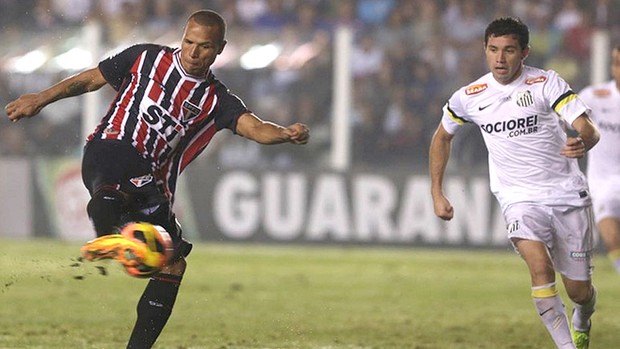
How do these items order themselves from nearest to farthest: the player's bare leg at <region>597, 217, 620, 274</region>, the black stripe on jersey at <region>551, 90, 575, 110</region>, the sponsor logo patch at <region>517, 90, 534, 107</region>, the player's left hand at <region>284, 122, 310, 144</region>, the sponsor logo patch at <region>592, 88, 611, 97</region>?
the player's left hand at <region>284, 122, 310, 144</region>
the black stripe on jersey at <region>551, 90, 575, 110</region>
the sponsor logo patch at <region>517, 90, 534, 107</region>
the player's bare leg at <region>597, 217, 620, 274</region>
the sponsor logo patch at <region>592, 88, 611, 97</region>

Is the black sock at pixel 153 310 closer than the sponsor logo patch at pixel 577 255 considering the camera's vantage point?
Yes

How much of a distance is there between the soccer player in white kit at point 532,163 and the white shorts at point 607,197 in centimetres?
300

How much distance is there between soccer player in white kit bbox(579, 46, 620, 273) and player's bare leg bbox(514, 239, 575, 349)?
3552 millimetres

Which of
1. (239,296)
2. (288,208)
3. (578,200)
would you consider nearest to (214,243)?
(288,208)

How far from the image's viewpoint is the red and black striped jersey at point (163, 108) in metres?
7.75

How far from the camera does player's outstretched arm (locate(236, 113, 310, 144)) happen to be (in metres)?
7.19

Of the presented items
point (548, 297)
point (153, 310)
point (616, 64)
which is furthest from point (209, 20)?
point (616, 64)

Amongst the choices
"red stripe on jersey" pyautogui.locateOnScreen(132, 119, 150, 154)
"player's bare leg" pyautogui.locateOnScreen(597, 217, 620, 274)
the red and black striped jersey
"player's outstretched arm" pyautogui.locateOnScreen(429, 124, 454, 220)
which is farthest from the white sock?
"player's bare leg" pyautogui.locateOnScreen(597, 217, 620, 274)

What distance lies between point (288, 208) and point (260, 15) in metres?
3.40

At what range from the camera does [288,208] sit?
18.2 metres

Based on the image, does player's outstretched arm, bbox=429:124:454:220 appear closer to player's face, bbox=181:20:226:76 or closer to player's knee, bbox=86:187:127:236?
player's face, bbox=181:20:226:76

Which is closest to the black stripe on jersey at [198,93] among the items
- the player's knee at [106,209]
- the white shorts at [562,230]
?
the player's knee at [106,209]

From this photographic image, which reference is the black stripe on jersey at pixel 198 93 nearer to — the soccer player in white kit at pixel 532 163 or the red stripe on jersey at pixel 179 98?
the red stripe on jersey at pixel 179 98

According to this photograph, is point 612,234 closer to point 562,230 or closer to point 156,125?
point 562,230
